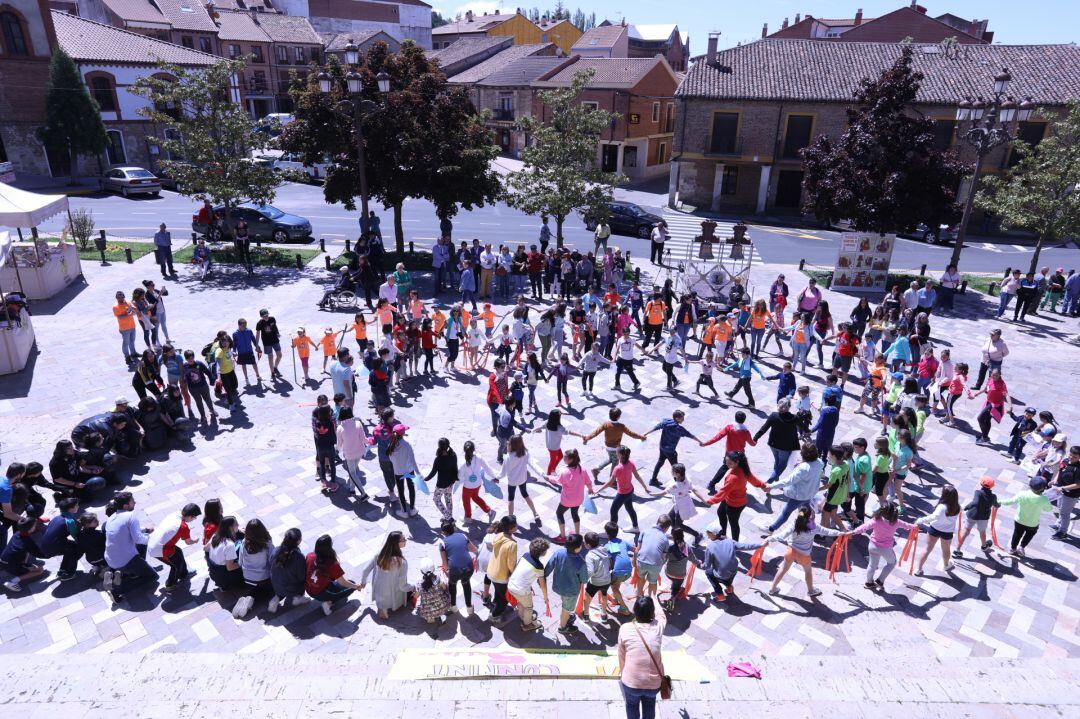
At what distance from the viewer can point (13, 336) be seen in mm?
14039

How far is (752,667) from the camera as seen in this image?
23.1ft

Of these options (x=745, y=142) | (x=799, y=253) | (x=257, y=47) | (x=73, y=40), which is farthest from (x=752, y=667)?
(x=257, y=47)

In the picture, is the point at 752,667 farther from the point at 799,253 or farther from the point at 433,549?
the point at 799,253

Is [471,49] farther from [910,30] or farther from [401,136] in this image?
[401,136]

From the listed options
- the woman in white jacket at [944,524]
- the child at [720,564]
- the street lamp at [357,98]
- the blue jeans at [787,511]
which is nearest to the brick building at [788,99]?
the street lamp at [357,98]

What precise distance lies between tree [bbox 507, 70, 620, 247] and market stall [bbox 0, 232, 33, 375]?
13.8 metres

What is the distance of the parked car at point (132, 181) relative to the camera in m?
36.2

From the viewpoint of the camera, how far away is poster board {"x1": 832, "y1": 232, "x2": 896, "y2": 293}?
22547mm

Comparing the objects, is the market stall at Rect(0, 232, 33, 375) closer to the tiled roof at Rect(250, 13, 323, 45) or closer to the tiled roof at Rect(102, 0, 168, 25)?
the tiled roof at Rect(102, 0, 168, 25)

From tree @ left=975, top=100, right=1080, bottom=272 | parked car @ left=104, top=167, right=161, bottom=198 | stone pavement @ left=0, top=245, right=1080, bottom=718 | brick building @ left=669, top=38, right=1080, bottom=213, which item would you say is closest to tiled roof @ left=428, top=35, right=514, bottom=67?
brick building @ left=669, top=38, right=1080, bottom=213

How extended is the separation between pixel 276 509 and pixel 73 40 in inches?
1782

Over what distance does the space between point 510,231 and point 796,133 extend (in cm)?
1835

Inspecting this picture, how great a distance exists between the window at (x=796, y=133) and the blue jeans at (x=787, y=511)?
110ft

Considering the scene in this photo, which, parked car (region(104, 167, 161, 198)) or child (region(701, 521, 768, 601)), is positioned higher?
parked car (region(104, 167, 161, 198))
